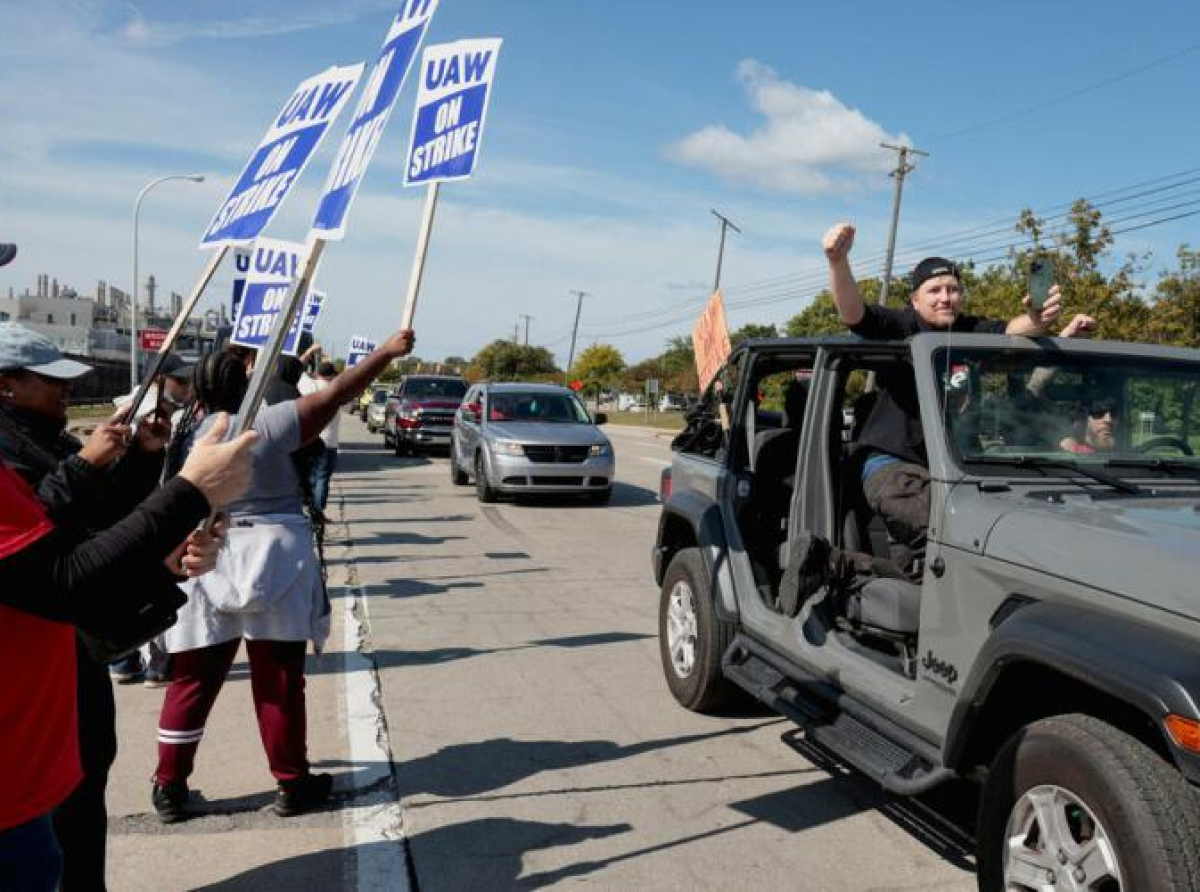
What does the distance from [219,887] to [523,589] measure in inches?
215

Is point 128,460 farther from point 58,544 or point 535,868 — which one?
point 535,868

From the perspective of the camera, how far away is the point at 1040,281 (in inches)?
156

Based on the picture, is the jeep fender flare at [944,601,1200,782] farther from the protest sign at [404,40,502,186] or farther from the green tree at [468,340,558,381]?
the green tree at [468,340,558,381]

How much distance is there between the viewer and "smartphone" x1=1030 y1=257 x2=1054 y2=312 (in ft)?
12.8

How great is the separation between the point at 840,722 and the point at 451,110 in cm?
298

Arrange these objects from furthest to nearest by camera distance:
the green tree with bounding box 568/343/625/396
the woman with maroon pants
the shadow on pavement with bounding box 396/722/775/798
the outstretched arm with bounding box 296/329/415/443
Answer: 1. the green tree with bounding box 568/343/625/396
2. the shadow on pavement with bounding box 396/722/775/798
3. the outstretched arm with bounding box 296/329/415/443
4. the woman with maroon pants

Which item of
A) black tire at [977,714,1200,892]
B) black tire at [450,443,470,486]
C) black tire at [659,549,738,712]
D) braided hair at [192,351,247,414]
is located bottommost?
black tire at [450,443,470,486]

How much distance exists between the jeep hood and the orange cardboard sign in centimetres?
660

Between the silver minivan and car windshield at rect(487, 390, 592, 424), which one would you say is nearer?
the silver minivan

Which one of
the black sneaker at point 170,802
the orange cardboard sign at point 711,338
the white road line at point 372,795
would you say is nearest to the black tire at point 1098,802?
the white road line at point 372,795

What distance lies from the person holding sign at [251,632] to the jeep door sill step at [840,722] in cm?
198

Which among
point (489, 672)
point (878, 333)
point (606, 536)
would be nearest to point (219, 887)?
point (489, 672)

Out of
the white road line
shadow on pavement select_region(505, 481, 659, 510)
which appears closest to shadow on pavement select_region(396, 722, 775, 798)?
the white road line

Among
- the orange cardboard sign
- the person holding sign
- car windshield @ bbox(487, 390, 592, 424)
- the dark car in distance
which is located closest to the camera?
the person holding sign
